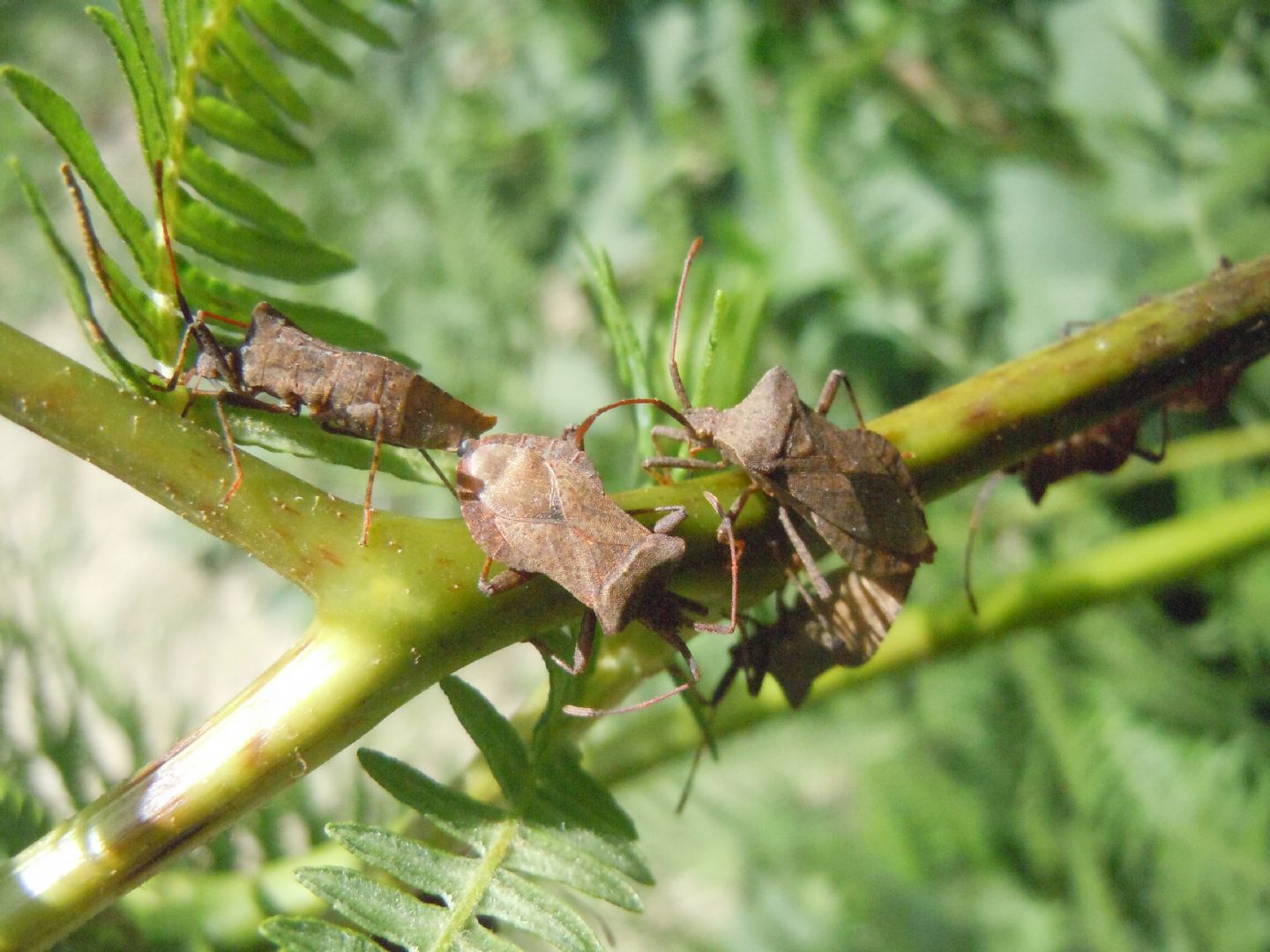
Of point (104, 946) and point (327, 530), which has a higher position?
point (327, 530)

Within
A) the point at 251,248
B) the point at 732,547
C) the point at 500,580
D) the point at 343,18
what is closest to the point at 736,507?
the point at 732,547

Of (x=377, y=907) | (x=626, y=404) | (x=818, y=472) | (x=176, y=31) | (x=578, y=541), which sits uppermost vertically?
(x=176, y=31)

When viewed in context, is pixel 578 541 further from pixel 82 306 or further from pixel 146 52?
pixel 146 52

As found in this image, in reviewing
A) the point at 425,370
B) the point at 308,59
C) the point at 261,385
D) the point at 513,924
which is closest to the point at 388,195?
the point at 425,370

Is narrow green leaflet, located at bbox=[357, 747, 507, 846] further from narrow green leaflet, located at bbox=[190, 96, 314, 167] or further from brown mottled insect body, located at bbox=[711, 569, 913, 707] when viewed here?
narrow green leaflet, located at bbox=[190, 96, 314, 167]

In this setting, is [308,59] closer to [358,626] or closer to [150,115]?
[150,115]
